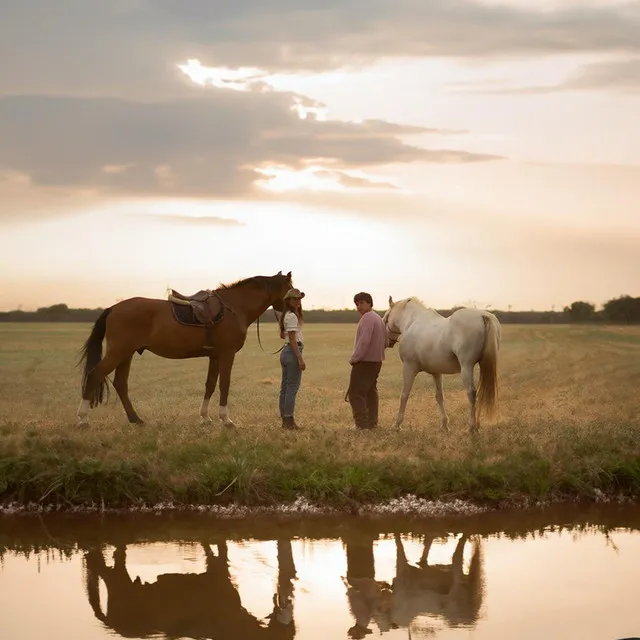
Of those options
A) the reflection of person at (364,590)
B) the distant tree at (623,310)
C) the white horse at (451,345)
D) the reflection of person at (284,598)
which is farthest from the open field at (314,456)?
the distant tree at (623,310)

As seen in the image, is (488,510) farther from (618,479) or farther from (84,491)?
(84,491)

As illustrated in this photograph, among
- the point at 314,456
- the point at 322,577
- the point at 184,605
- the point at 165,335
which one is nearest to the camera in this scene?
the point at 184,605

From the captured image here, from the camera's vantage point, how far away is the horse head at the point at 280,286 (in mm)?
13508

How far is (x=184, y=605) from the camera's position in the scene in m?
6.18

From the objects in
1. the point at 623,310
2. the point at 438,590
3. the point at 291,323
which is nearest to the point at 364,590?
the point at 438,590

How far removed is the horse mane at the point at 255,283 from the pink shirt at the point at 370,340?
6.22 ft

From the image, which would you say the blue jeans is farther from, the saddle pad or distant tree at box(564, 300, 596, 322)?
distant tree at box(564, 300, 596, 322)

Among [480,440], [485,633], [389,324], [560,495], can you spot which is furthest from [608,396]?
[485,633]

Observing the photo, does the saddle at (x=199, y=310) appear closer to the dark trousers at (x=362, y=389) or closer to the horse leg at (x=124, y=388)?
the horse leg at (x=124, y=388)

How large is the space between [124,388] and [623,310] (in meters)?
107

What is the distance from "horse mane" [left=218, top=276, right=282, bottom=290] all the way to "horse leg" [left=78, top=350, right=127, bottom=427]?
6.63ft

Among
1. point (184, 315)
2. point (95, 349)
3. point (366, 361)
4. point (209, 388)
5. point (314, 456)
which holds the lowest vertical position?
point (314, 456)

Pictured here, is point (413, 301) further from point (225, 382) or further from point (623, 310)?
point (623, 310)

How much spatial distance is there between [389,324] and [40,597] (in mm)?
8099
